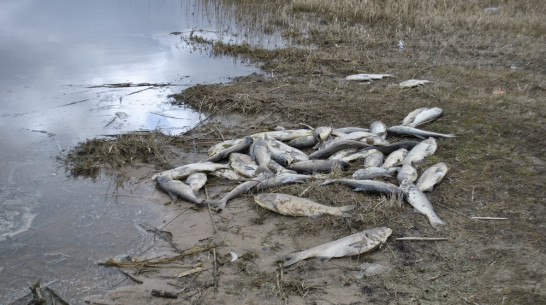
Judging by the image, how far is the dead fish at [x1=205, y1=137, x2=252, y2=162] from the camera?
19.7ft

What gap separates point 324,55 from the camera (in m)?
10.3

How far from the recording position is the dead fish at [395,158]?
19.2ft

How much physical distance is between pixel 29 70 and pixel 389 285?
8449mm

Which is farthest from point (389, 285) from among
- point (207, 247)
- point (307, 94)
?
point (307, 94)

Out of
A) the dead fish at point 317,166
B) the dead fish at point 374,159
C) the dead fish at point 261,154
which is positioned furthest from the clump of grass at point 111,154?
the dead fish at point 374,159

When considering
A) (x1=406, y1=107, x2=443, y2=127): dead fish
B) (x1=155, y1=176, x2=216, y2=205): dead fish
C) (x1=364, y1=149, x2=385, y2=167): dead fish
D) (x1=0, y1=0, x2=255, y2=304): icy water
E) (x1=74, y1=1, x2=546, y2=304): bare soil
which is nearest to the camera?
(x1=74, y1=1, x2=546, y2=304): bare soil

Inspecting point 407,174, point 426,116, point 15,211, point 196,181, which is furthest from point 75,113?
point 426,116

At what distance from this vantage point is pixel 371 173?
550 cm

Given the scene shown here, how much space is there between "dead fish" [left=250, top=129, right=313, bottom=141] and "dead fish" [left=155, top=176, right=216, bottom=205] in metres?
1.49

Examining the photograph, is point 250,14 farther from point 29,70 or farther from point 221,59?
point 29,70

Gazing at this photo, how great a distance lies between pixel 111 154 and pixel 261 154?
1909 mm

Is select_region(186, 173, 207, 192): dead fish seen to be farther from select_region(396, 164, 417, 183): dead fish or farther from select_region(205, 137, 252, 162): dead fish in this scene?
select_region(396, 164, 417, 183): dead fish

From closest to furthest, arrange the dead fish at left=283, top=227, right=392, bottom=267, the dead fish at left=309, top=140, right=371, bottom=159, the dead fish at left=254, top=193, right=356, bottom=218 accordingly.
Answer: the dead fish at left=283, top=227, right=392, bottom=267 < the dead fish at left=254, top=193, right=356, bottom=218 < the dead fish at left=309, top=140, right=371, bottom=159

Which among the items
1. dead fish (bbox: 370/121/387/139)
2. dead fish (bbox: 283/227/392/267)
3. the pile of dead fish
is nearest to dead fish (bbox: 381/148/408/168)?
the pile of dead fish
